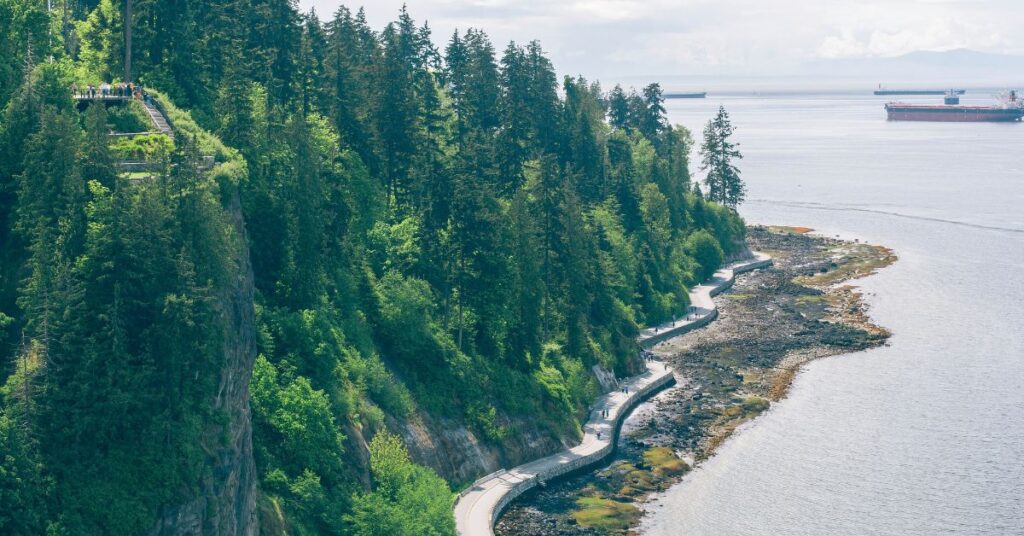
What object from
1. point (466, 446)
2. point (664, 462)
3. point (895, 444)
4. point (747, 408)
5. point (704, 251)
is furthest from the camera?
point (704, 251)

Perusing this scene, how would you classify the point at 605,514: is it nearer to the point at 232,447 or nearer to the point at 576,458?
the point at 576,458

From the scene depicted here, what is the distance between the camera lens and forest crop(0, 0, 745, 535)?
145ft

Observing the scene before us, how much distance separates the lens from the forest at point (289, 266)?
44.3 meters

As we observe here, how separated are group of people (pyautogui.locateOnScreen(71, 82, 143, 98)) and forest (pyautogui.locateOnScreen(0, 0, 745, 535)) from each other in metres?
1.69

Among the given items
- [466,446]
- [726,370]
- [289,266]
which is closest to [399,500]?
[466,446]

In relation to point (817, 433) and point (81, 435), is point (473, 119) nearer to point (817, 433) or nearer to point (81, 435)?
point (817, 433)

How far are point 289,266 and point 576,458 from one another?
24.9 metres

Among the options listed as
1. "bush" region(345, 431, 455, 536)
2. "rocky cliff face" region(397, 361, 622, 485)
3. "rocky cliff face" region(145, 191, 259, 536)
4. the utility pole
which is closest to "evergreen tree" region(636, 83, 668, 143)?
"rocky cliff face" region(397, 361, 622, 485)

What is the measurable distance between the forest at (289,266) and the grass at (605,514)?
8303mm

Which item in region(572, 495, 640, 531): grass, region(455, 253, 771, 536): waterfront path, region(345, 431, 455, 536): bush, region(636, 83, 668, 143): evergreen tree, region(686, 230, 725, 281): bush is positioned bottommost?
region(572, 495, 640, 531): grass

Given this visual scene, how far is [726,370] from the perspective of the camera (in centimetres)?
10206

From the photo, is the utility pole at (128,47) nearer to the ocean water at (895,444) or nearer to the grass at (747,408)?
the ocean water at (895,444)

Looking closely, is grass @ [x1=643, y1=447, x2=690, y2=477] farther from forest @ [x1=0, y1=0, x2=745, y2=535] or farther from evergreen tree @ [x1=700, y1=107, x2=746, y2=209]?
evergreen tree @ [x1=700, y1=107, x2=746, y2=209]

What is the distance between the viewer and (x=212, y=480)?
151 ft
